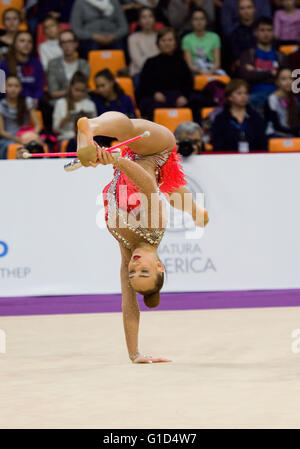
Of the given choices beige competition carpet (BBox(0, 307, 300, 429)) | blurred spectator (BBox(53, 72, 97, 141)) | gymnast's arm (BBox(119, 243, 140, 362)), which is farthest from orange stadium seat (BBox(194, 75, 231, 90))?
gymnast's arm (BBox(119, 243, 140, 362))

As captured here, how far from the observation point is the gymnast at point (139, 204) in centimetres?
448

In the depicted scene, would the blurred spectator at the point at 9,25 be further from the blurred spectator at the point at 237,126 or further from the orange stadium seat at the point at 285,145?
Answer: the orange stadium seat at the point at 285,145

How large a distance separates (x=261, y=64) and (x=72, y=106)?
225cm

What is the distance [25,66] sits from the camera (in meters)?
9.17

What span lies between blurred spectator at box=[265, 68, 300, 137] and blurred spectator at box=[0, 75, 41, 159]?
2376 mm

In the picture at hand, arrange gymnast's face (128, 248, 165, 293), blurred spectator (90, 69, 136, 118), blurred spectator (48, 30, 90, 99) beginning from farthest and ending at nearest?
1. blurred spectator (48, 30, 90, 99)
2. blurred spectator (90, 69, 136, 118)
3. gymnast's face (128, 248, 165, 293)

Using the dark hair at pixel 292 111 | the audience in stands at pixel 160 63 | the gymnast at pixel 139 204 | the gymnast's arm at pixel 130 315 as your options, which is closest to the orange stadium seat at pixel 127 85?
the audience in stands at pixel 160 63

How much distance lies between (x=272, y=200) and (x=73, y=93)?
2.55 metres

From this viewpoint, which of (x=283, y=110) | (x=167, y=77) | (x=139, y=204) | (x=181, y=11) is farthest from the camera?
(x=181, y=11)

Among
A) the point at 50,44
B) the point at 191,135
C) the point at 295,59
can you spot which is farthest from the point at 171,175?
the point at 295,59

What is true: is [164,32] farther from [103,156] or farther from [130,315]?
[103,156]

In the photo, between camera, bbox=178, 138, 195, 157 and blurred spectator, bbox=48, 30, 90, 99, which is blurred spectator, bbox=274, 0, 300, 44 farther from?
camera, bbox=178, 138, 195, 157

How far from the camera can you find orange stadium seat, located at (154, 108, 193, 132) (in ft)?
27.9

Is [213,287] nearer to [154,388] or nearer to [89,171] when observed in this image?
[89,171]
